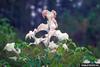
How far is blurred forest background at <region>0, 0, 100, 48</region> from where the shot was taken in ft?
70.5

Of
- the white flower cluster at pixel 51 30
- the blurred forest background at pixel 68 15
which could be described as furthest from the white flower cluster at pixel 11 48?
the blurred forest background at pixel 68 15

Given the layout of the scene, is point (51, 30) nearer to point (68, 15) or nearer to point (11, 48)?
point (11, 48)

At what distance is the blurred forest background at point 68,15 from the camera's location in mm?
21500

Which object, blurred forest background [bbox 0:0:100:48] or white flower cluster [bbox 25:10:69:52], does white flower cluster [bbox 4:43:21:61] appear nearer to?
white flower cluster [bbox 25:10:69:52]

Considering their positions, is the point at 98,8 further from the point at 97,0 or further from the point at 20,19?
the point at 20,19

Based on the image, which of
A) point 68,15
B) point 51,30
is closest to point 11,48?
point 51,30

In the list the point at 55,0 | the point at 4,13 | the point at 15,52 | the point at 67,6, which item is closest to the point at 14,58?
the point at 15,52

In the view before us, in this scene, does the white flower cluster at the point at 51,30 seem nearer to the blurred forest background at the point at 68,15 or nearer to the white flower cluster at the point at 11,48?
the white flower cluster at the point at 11,48

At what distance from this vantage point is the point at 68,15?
23.7 m

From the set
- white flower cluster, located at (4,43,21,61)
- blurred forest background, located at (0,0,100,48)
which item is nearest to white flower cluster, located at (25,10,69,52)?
white flower cluster, located at (4,43,21,61)

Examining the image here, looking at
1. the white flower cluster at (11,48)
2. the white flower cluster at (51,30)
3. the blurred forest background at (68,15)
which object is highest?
the blurred forest background at (68,15)

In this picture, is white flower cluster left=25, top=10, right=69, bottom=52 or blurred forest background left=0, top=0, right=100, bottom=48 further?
blurred forest background left=0, top=0, right=100, bottom=48

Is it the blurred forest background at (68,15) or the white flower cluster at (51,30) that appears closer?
the white flower cluster at (51,30)

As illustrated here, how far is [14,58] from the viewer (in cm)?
332
